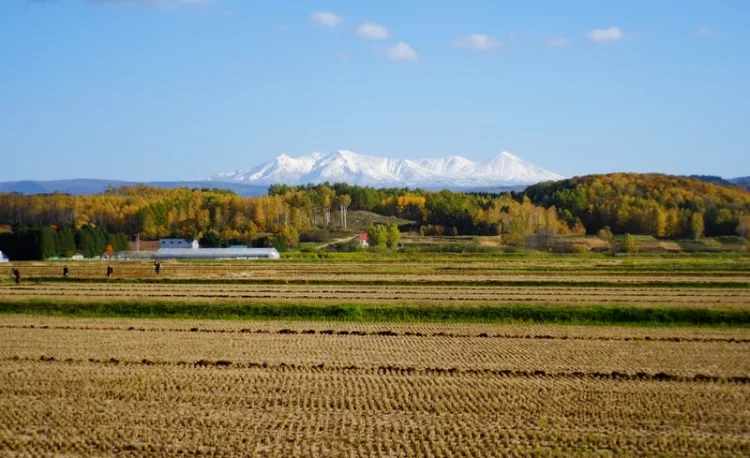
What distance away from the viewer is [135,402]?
1600 cm

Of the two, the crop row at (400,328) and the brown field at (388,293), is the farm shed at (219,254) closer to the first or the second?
the brown field at (388,293)

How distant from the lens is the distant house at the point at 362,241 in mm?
109244

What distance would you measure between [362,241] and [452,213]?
97.0 feet

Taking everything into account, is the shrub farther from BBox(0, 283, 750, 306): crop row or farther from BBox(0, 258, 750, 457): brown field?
BBox(0, 258, 750, 457): brown field

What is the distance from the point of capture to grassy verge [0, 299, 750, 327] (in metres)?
31.2

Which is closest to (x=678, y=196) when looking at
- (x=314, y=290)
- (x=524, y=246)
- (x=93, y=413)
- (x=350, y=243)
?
(x=524, y=246)

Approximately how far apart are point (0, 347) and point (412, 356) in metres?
11.3

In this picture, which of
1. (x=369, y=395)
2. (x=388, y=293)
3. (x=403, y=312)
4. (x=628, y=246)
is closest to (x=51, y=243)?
(x=388, y=293)

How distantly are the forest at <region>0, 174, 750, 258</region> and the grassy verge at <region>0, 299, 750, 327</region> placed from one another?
2901 inches

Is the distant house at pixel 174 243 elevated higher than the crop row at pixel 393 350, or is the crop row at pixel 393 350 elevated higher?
the crop row at pixel 393 350

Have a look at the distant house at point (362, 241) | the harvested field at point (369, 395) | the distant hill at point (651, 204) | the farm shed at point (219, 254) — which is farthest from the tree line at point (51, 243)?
the distant hill at point (651, 204)

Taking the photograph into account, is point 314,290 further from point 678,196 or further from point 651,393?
point 678,196

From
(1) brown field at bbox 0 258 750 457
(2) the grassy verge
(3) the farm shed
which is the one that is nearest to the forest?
(3) the farm shed

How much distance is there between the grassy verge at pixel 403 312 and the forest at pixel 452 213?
73694mm
